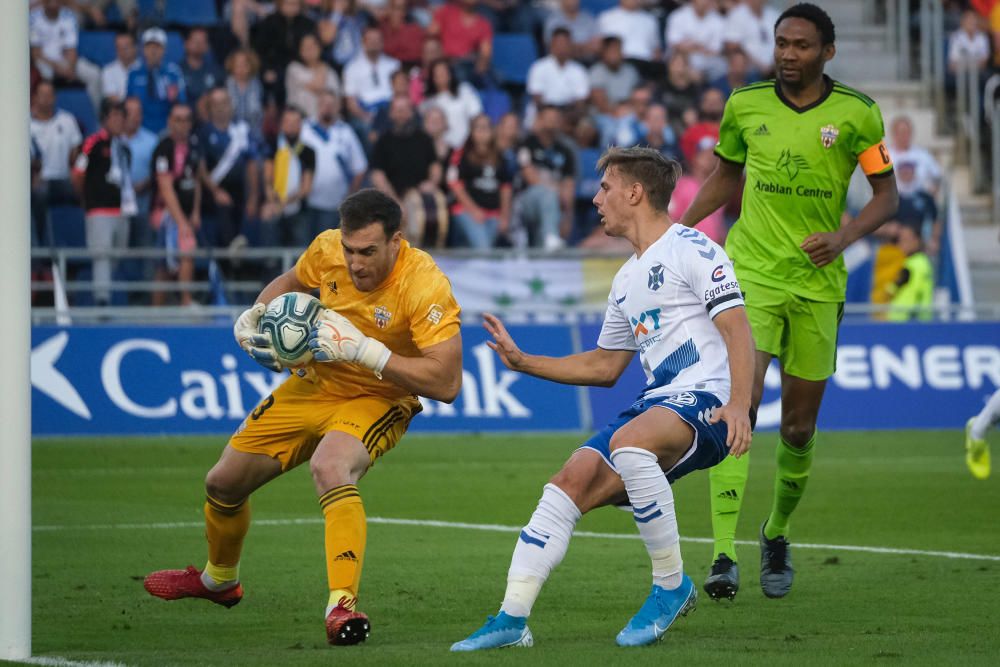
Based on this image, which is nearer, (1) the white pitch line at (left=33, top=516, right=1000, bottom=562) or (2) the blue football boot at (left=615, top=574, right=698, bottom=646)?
(2) the blue football boot at (left=615, top=574, right=698, bottom=646)

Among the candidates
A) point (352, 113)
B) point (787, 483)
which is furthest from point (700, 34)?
point (787, 483)

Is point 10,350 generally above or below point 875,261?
above

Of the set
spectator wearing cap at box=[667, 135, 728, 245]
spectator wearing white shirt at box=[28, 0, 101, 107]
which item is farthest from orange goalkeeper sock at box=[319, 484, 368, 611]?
spectator wearing white shirt at box=[28, 0, 101, 107]

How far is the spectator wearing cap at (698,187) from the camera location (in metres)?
19.7

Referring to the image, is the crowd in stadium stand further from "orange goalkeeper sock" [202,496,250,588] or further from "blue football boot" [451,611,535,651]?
"blue football boot" [451,611,535,651]

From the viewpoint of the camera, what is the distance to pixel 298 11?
2088cm

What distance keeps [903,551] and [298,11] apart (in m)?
13.2

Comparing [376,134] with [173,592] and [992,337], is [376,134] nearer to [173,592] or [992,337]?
[992,337]

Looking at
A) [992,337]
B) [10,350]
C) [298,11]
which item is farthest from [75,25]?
[10,350]

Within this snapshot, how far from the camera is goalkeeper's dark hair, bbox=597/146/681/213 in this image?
679 cm

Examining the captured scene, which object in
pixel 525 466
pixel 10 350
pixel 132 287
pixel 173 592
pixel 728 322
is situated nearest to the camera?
pixel 10 350

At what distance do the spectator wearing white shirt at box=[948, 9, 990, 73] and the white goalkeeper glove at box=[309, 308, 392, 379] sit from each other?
19.4m

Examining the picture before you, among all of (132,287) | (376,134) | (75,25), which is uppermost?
(75,25)

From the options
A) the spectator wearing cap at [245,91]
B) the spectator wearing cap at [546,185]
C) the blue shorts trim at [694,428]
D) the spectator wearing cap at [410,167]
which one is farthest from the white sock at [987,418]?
the spectator wearing cap at [245,91]
